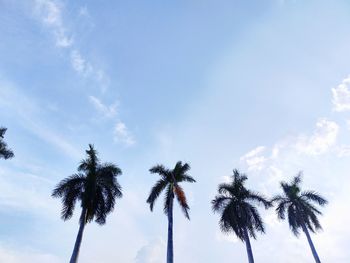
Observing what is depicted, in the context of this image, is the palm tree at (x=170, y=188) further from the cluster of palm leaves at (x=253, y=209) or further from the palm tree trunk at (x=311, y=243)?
the palm tree trunk at (x=311, y=243)

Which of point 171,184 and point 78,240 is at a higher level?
point 171,184

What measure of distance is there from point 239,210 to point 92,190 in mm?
17882

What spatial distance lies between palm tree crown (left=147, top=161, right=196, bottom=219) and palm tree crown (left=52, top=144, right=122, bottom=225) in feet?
13.6

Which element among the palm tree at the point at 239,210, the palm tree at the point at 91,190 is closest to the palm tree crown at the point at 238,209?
the palm tree at the point at 239,210

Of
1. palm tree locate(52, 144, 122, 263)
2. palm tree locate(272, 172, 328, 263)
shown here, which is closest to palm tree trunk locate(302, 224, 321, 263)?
palm tree locate(272, 172, 328, 263)

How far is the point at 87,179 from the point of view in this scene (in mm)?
27234

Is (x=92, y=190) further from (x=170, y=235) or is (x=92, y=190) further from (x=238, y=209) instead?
(x=238, y=209)

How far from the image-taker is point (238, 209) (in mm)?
32406

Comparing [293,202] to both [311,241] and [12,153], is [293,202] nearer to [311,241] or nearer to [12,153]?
[311,241]

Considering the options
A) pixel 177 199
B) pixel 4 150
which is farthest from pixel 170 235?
pixel 4 150

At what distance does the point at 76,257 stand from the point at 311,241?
31.0 m

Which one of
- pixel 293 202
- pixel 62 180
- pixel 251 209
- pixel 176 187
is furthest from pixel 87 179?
pixel 293 202

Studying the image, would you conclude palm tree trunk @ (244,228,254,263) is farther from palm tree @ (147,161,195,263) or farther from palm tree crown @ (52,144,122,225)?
palm tree crown @ (52,144,122,225)

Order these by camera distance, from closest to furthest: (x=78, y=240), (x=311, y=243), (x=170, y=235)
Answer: (x=78, y=240) → (x=170, y=235) → (x=311, y=243)
